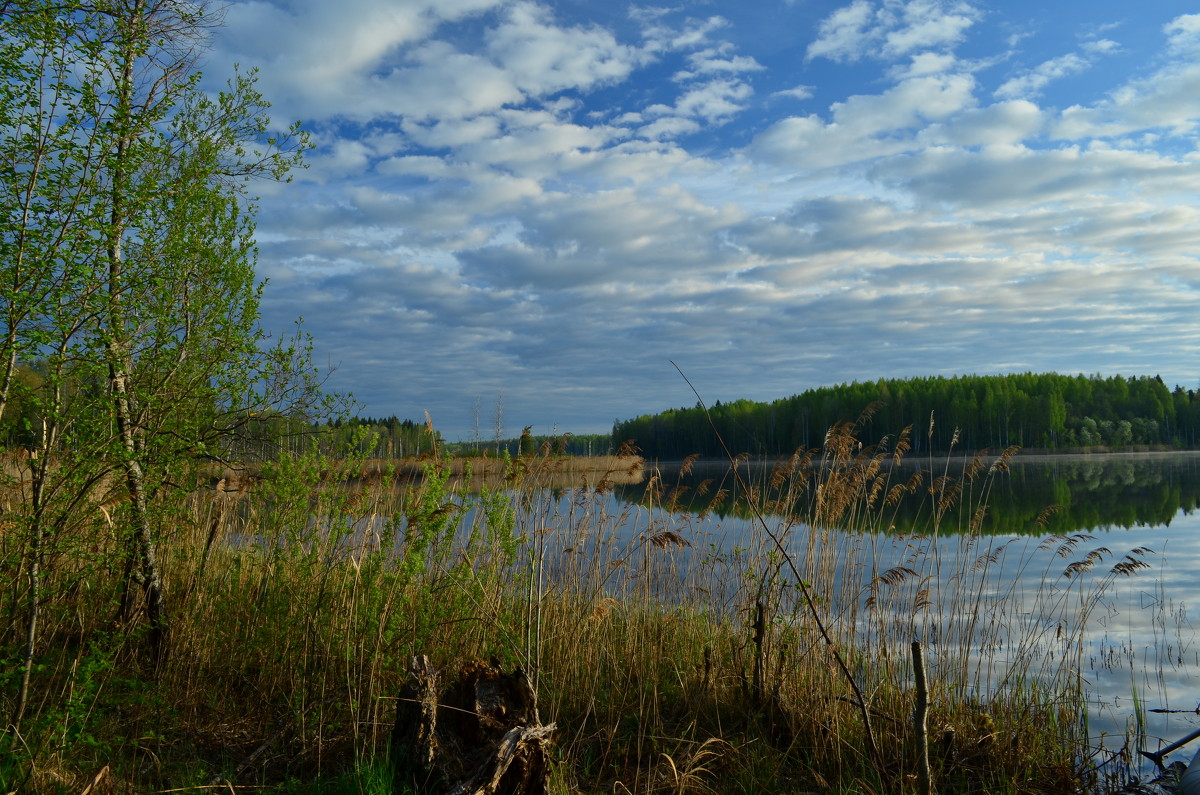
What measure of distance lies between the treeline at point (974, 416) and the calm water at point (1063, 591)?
40.3 m

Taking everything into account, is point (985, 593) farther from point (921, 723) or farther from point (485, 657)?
point (485, 657)

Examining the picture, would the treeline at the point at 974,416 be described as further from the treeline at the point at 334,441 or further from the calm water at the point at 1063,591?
the treeline at the point at 334,441

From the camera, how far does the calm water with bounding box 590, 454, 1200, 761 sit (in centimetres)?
539

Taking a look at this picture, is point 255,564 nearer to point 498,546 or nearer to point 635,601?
point 498,546

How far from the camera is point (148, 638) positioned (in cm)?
513

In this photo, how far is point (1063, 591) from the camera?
31.5 ft

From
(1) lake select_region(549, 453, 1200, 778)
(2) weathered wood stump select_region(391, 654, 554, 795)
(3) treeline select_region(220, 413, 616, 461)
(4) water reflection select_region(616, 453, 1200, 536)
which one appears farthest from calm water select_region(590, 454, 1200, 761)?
(2) weathered wood stump select_region(391, 654, 554, 795)

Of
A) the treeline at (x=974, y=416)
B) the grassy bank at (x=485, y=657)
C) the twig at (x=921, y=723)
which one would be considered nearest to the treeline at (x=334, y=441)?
the grassy bank at (x=485, y=657)

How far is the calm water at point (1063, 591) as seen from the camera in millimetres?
5393

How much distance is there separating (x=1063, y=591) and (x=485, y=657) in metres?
8.26

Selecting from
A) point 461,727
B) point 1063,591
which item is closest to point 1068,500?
point 1063,591

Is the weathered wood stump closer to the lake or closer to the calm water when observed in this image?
the lake

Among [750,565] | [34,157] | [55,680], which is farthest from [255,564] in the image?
[750,565]

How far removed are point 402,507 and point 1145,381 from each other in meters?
87.7
